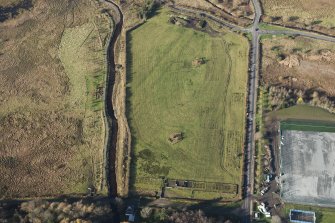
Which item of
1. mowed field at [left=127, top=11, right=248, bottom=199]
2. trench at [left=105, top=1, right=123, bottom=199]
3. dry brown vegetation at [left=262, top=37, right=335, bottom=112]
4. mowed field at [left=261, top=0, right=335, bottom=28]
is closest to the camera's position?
trench at [left=105, top=1, right=123, bottom=199]

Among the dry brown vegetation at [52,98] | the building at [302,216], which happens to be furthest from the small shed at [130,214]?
the building at [302,216]

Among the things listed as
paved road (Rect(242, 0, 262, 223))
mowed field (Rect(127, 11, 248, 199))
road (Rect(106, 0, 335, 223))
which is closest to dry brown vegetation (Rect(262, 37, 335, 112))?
road (Rect(106, 0, 335, 223))

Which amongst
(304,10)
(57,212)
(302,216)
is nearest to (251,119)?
(302,216)

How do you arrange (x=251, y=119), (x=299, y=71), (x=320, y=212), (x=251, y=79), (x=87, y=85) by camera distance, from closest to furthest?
1. (x=320, y=212)
2. (x=251, y=119)
3. (x=251, y=79)
4. (x=299, y=71)
5. (x=87, y=85)

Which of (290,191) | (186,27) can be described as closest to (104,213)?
(290,191)

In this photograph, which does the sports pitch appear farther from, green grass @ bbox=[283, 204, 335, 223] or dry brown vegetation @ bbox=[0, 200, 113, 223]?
dry brown vegetation @ bbox=[0, 200, 113, 223]

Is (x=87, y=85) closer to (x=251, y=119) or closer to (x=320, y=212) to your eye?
(x=251, y=119)
